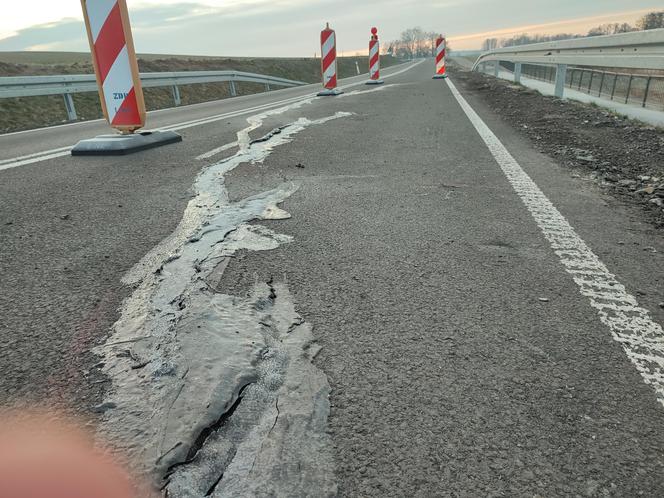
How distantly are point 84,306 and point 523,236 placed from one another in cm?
205

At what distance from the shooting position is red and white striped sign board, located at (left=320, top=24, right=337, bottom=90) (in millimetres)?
12008

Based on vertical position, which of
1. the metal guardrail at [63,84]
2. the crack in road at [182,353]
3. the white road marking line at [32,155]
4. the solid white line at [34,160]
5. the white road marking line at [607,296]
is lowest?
the white road marking line at [607,296]

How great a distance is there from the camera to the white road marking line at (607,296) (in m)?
1.39

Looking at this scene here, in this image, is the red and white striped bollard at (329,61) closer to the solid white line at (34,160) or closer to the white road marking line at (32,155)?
the white road marking line at (32,155)

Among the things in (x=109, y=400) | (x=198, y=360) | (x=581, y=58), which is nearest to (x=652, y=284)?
(x=198, y=360)

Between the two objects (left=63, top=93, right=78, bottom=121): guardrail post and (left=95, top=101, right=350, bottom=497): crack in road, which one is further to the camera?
(left=63, top=93, right=78, bottom=121): guardrail post

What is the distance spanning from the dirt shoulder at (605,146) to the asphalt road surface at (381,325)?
0.30 metres

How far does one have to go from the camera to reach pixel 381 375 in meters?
1.32

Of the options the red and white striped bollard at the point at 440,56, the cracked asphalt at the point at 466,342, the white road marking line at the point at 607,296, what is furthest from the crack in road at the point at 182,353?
the red and white striped bollard at the point at 440,56

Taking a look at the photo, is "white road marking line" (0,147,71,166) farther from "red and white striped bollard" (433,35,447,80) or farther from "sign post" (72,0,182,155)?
"red and white striped bollard" (433,35,447,80)

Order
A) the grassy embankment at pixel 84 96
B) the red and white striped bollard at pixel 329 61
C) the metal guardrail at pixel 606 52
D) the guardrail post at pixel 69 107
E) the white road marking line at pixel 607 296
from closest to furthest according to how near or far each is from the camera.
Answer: the white road marking line at pixel 607 296 < the metal guardrail at pixel 606 52 < the guardrail post at pixel 69 107 < the grassy embankment at pixel 84 96 < the red and white striped bollard at pixel 329 61

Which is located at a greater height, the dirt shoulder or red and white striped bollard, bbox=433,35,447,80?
red and white striped bollard, bbox=433,35,447,80

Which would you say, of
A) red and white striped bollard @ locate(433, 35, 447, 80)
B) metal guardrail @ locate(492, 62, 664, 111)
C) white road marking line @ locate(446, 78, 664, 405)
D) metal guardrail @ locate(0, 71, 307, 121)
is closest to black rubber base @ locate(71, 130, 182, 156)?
white road marking line @ locate(446, 78, 664, 405)

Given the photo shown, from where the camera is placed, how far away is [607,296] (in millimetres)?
1752
